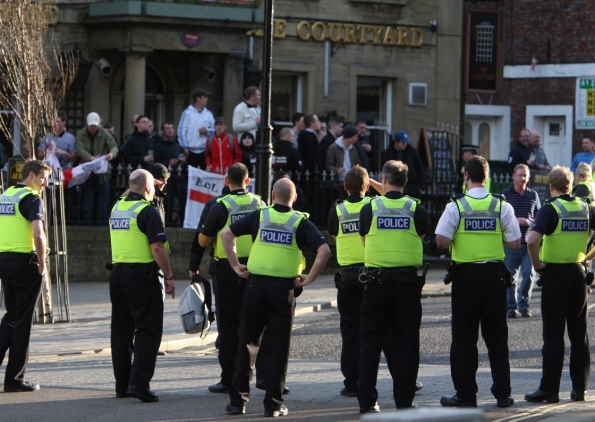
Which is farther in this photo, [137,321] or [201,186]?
[201,186]

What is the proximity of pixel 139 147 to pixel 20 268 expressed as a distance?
8.79 m

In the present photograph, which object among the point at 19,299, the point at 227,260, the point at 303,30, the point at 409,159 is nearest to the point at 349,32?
the point at 303,30

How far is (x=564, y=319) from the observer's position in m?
11.5

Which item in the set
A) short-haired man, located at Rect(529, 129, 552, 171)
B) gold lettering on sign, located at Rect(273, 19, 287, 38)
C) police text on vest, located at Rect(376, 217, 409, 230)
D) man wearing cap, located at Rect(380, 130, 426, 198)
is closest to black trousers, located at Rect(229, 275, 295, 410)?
police text on vest, located at Rect(376, 217, 409, 230)

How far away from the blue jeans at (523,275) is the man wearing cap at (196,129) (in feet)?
19.4

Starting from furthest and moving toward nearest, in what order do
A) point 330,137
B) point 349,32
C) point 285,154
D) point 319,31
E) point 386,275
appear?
point 349,32 < point 319,31 < point 330,137 < point 285,154 < point 386,275

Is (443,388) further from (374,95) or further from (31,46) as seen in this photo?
(374,95)

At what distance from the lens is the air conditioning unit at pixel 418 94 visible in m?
29.1

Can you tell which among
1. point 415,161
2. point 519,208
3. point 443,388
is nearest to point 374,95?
point 415,161

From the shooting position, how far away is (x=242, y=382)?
425 inches

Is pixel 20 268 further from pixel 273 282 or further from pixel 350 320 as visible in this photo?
pixel 350 320

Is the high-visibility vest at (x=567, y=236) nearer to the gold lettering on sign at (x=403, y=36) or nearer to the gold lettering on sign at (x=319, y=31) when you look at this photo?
the gold lettering on sign at (x=319, y=31)

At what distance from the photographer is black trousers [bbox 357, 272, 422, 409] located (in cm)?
1058

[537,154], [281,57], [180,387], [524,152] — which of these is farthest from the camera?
[281,57]
